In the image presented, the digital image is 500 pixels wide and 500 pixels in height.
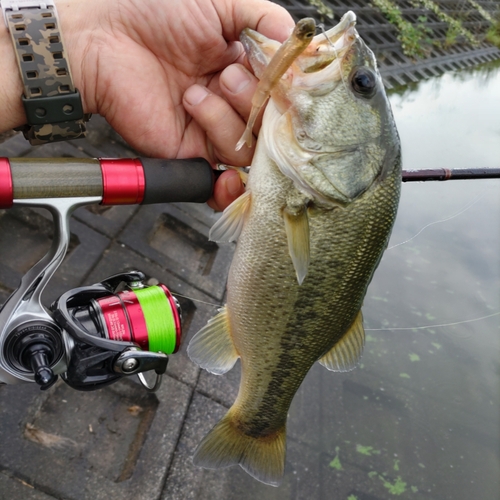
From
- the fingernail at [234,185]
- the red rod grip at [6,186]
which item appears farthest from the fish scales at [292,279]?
the red rod grip at [6,186]

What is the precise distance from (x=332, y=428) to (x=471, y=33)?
1492 cm

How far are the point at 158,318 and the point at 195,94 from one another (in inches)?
36.1

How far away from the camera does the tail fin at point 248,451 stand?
2.13 m

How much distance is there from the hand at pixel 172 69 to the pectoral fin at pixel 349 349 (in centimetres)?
75

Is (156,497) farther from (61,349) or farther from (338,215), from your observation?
(338,215)

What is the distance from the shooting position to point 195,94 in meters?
2.01

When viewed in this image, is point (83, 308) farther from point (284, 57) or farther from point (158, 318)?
point (284, 57)

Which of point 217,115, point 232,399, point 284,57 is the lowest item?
point 232,399

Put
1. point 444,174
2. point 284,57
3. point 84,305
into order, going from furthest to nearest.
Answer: point 444,174
point 84,305
point 284,57

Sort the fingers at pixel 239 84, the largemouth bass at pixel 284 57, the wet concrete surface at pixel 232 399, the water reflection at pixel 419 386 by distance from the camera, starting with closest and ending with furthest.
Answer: the largemouth bass at pixel 284 57
the fingers at pixel 239 84
the wet concrete surface at pixel 232 399
the water reflection at pixel 419 386

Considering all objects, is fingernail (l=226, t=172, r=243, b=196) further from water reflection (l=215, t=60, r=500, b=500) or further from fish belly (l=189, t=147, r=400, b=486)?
water reflection (l=215, t=60, r=500, b=500)

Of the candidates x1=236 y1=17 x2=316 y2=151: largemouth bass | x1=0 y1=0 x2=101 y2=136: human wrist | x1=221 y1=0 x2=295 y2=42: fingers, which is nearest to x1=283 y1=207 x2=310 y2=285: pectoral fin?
x1=236 y1=17 x2=316 y2=151: largemouth bass

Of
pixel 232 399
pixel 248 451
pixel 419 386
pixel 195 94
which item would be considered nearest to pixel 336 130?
pixel 195 94

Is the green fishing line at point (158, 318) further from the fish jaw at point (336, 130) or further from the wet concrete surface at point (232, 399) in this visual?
the wet concrete surface at point (232, 399)
